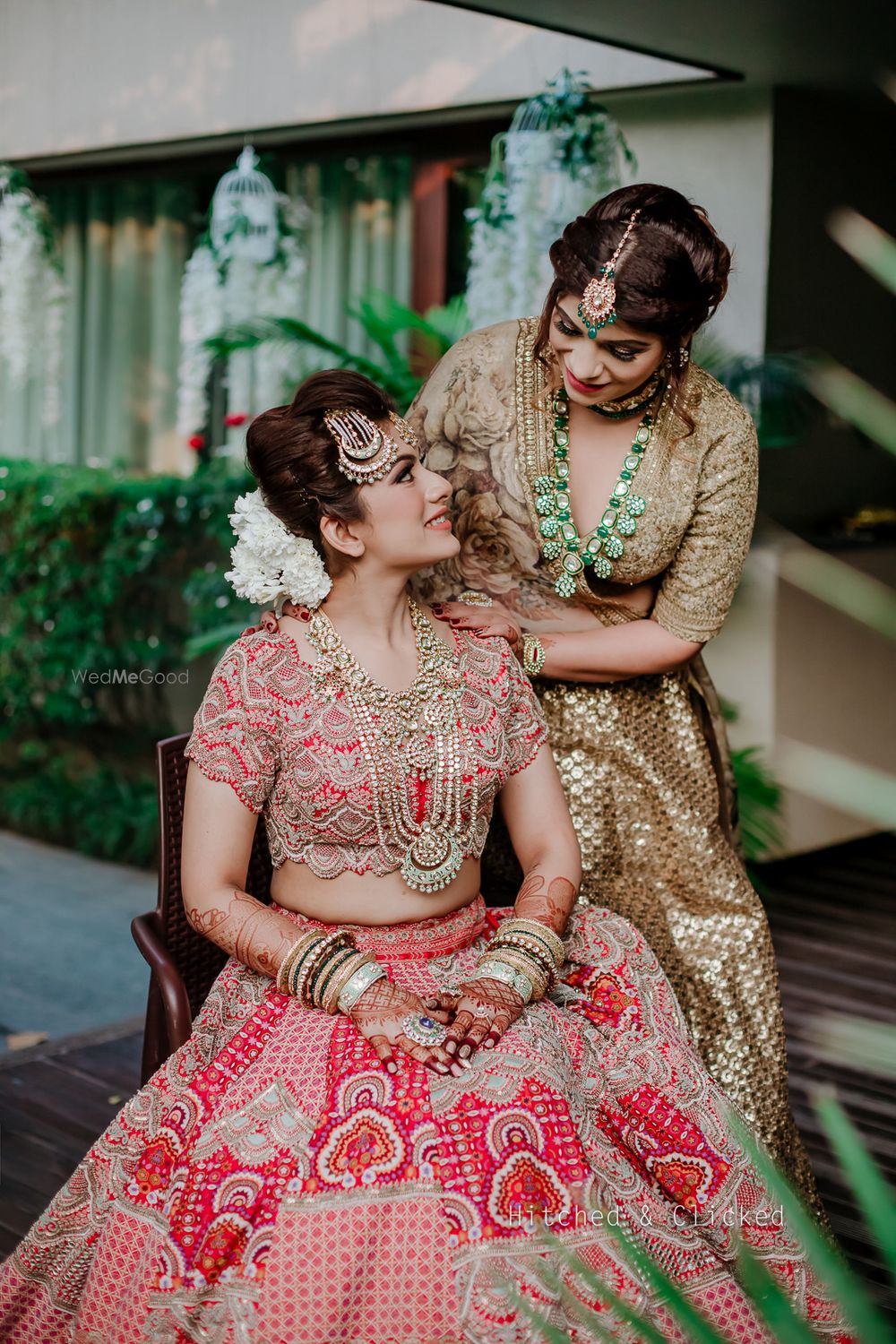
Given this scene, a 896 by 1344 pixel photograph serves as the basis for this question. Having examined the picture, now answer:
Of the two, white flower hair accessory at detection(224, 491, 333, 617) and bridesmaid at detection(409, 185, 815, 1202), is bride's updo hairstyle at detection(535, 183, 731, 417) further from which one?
white flower hair accessory at detection(224, 491, 333, 617)

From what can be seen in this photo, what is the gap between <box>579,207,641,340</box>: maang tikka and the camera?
207 centimetres

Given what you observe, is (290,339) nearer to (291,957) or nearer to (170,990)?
(170,990)

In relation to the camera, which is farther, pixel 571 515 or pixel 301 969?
pixel 571 515

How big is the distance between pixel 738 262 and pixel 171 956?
3.82 meters

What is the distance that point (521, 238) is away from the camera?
4.75 meters

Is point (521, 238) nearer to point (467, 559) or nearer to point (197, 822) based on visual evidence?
point (467, 559)

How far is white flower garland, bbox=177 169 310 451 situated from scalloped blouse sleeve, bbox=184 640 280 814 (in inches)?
123

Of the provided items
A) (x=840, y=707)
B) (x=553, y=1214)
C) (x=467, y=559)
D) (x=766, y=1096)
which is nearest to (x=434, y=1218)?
(x=553, y=1214)

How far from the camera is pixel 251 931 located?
2.00 meters

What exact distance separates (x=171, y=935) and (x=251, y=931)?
0.38 m

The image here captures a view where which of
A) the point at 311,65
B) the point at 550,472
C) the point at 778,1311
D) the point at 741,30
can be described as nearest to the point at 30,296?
the point at 311,65

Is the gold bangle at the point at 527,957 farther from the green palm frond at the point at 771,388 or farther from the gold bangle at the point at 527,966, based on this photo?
the green palm frond at the point at 771,388

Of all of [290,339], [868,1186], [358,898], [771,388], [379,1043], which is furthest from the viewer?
[771,388]

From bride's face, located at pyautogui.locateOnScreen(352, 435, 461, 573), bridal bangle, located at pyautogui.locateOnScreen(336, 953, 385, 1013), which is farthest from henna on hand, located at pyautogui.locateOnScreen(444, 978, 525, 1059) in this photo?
bride's face, located at pyautogui.locateOnScreen(352, 435, 461, 573)
